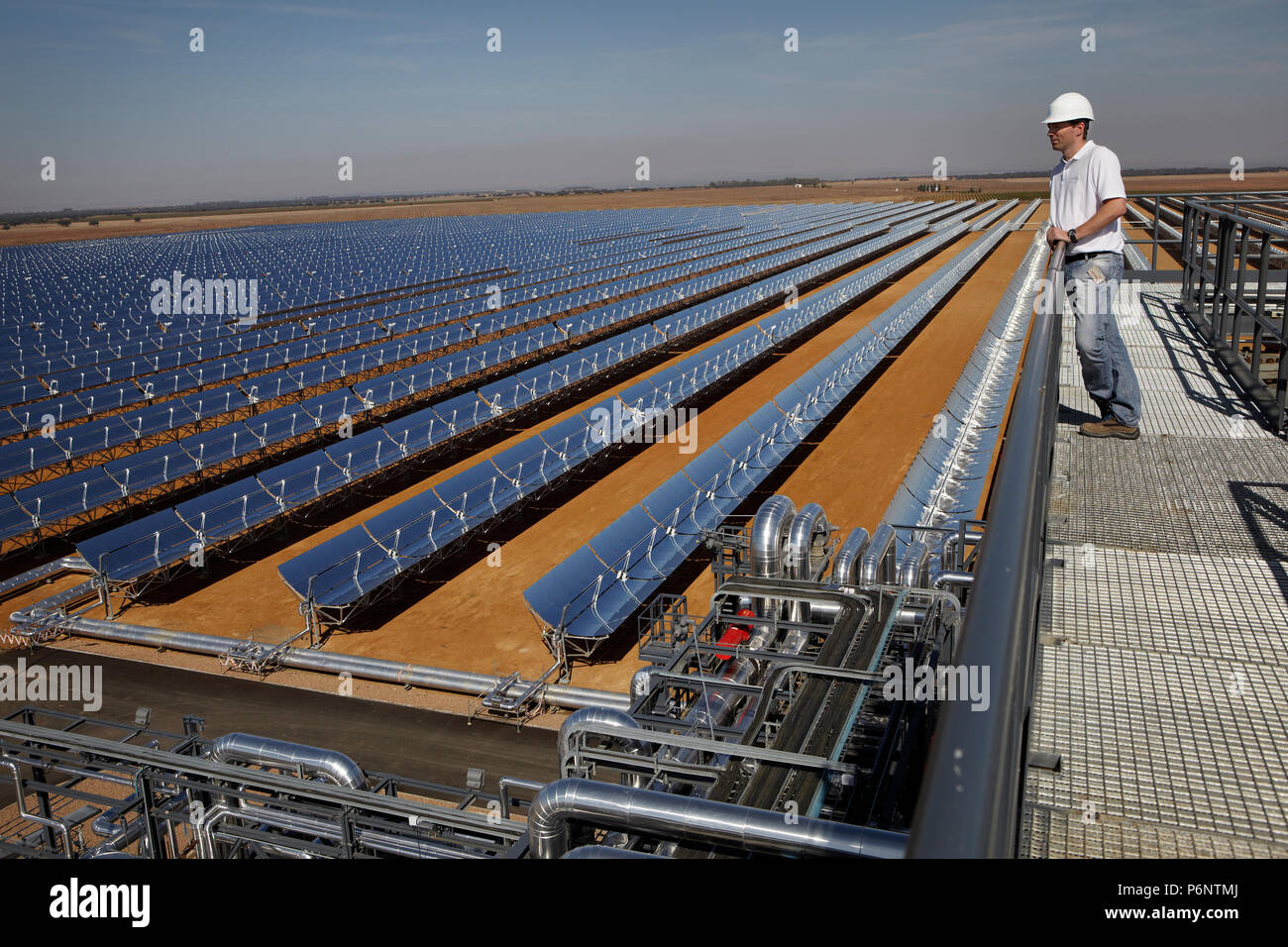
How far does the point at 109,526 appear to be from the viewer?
1683 centimetres

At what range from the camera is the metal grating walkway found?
7.97 feet

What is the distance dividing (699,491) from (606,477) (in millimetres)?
4059

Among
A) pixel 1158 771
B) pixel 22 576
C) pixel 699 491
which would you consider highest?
pixel 1158 771

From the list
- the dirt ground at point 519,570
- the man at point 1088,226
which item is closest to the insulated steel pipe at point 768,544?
the man at point 1088,226

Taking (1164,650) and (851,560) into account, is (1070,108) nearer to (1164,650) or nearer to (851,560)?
(1164,650)

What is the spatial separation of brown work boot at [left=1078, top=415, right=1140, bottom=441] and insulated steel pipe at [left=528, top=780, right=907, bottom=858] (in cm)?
412

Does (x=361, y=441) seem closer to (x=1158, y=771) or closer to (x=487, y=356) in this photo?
(x=487, y=356)

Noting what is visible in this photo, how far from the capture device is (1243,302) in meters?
7.16

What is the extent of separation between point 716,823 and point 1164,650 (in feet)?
6.66

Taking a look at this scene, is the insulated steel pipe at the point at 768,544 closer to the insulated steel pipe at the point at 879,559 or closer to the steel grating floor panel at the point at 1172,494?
the insulated steel pipe at the point at 879,559

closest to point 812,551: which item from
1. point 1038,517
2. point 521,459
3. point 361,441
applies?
point 1038,517

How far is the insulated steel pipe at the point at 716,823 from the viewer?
184cm

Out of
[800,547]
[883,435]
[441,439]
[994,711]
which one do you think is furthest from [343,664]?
[883,435]

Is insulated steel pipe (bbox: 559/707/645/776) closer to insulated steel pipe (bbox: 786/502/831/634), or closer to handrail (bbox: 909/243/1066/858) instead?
handrail (bbox: 909/243/1066/858)
